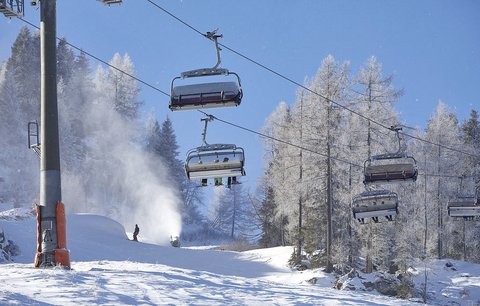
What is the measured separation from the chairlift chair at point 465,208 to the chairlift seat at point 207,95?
13.3 meters

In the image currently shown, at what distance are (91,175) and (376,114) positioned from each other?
47522mm

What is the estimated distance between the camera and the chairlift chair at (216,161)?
590 inches

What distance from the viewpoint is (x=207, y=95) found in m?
12.9

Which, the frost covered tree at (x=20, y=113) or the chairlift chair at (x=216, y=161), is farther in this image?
the frost covered tree at (x=20, y=113)

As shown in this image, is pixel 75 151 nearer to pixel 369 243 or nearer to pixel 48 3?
pixel 369 243

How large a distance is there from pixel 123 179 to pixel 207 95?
→ 64.8 m

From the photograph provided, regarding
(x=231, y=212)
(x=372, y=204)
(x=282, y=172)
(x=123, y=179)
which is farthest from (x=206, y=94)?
(x=231, y=212)

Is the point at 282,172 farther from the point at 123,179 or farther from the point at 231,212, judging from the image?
the point at 231,212

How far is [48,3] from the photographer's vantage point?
14391mm

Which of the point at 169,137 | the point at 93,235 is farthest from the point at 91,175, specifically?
the point at 93,235

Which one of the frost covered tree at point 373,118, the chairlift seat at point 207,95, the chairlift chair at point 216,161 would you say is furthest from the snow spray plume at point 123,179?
the chairlift seat at point 207,95

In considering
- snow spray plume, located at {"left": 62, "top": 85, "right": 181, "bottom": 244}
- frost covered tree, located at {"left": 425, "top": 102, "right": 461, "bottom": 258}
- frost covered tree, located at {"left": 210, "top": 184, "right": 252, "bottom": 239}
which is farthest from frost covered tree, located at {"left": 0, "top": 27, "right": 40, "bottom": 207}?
frost covered tree, located at {"left": 425, "top": 102, "right": 461, "bottom": 258}

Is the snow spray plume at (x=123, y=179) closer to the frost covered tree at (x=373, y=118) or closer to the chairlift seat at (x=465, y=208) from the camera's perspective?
the frost covered tree at (x=373, y=118)

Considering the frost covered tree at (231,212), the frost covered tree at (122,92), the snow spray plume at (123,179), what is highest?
the frost covered tree at (122,92)
